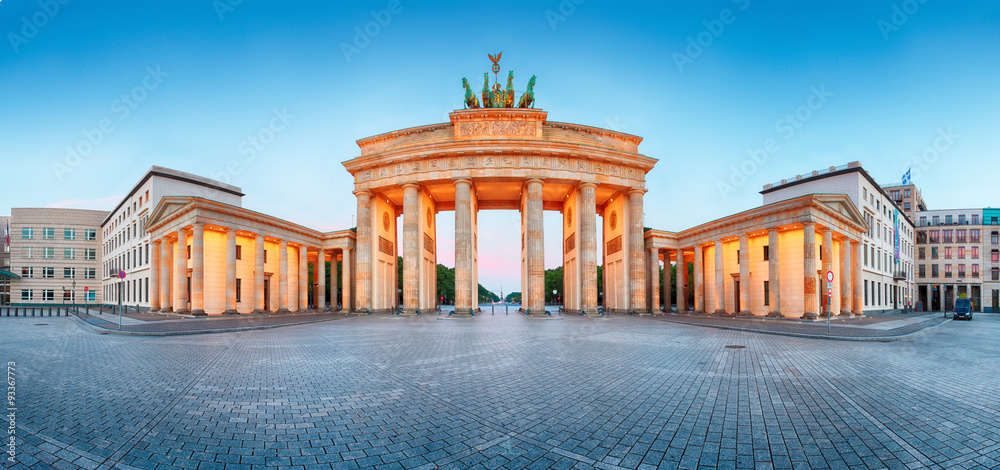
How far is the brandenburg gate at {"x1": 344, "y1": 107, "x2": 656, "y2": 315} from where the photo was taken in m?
39.3

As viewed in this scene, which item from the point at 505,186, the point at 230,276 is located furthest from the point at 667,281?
the point at 230,276

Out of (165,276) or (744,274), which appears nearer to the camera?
(744,274)

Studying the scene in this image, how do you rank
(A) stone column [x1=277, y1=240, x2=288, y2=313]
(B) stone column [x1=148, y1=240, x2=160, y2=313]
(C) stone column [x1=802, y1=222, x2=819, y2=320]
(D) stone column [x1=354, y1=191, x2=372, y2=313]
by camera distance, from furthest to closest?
1. (A) stone column [x1=277, y1=240, x2=288, y2=313]
2. (B) stone column [x1=148, y1=240, x2=160, y2=313]
3. (D) stone column [x1=354, y1=191, x2=372, y2=313]
4. (C) stone column [x1=802, y1=222, x2=819, y2=320]

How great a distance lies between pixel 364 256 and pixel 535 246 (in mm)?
16757

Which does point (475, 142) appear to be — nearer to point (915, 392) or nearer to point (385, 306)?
point (385, 306)

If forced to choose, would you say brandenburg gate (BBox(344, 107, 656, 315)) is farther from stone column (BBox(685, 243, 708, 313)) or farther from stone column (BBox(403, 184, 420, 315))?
stone column (BBox(685, 243, 708, 313))

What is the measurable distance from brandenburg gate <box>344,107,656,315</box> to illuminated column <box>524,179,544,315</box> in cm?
9

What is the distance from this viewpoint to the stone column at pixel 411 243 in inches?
1594

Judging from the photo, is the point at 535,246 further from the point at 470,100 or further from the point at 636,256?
the point at 470,100

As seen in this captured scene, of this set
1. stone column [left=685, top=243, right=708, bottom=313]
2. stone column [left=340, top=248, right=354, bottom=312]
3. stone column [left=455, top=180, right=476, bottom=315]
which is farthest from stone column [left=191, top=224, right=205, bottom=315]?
stone column [left=685, top=243, right=708, bottom=313]

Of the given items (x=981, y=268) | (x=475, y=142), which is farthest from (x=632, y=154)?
(x=981, y=268)

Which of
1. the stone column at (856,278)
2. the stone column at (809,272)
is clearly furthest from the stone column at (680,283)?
the stone column at (856,278)

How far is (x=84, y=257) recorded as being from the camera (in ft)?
225

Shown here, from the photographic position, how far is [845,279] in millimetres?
37188
